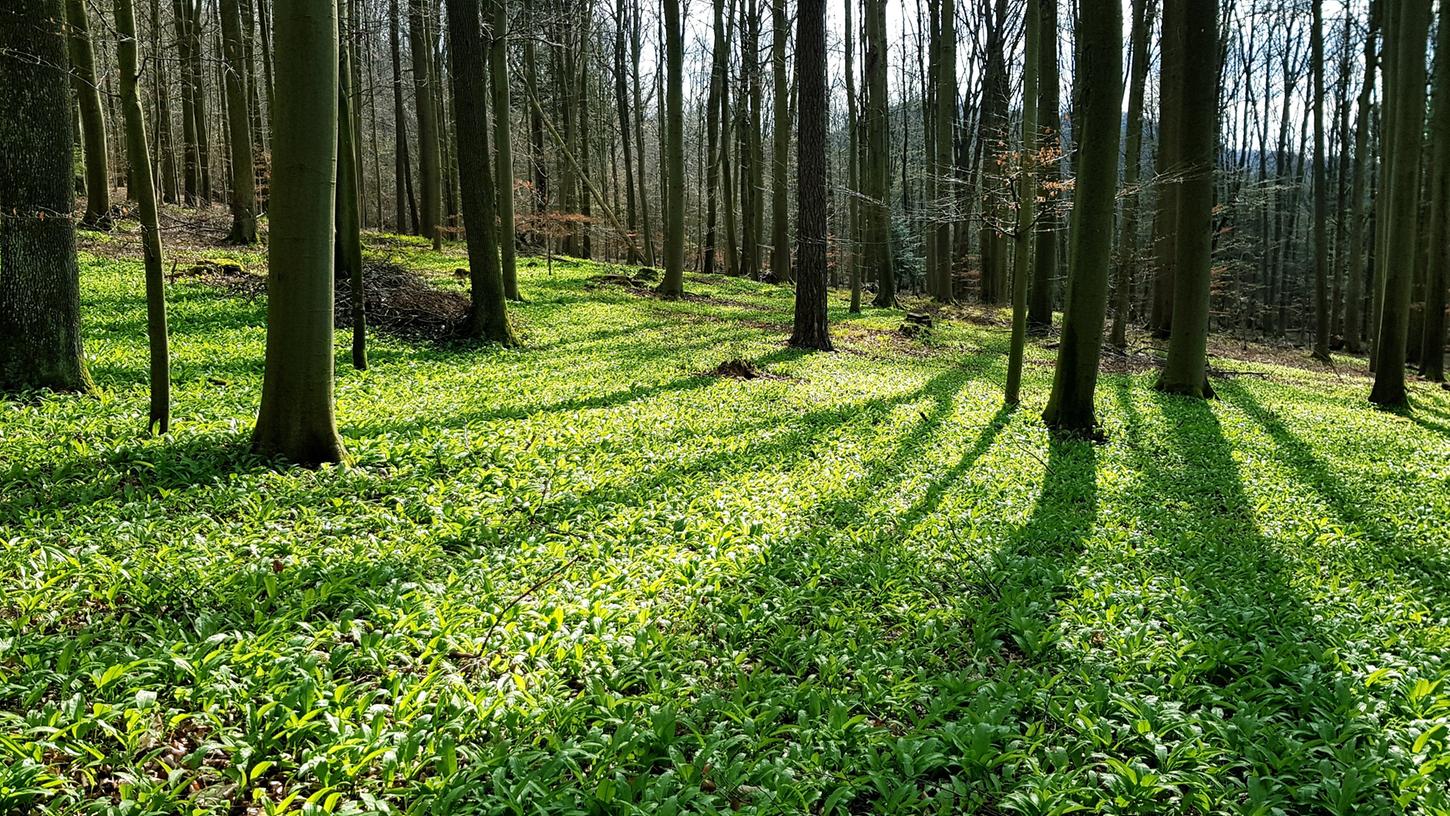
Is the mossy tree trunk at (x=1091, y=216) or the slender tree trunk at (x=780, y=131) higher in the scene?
the slender tree trunk at (x=780, y=131)

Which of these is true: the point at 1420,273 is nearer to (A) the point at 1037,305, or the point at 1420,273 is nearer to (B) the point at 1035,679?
(A) the point at 1037,305

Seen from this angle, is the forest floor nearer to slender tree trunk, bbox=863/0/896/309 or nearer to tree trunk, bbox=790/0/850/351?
tree trunk, bbox=790/0/850/351

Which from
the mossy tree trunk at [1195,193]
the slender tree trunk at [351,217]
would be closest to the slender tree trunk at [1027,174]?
the mossy tree trunk at [1195,193]

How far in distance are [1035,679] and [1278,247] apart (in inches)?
1817

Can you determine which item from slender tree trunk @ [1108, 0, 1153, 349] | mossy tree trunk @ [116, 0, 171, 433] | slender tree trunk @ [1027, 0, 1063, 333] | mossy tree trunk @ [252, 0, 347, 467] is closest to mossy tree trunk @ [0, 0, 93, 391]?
mossy tree trunk @ [116, 0, 171, 433]

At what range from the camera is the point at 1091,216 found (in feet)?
26.2

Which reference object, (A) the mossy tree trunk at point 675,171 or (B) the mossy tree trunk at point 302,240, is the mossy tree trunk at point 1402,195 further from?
(B) the mossy tree trunk at point 302,240

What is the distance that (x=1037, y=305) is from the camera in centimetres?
1959

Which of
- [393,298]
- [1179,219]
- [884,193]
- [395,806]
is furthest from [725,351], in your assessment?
[884,193]

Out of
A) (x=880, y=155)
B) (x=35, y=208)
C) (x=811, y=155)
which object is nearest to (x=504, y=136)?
(x=811, y=155)

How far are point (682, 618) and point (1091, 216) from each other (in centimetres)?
680

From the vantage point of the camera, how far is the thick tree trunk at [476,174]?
34.7ft

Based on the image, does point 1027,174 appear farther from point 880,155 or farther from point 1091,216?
point 880,155

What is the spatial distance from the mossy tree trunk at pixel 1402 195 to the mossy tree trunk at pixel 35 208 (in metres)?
16.5
